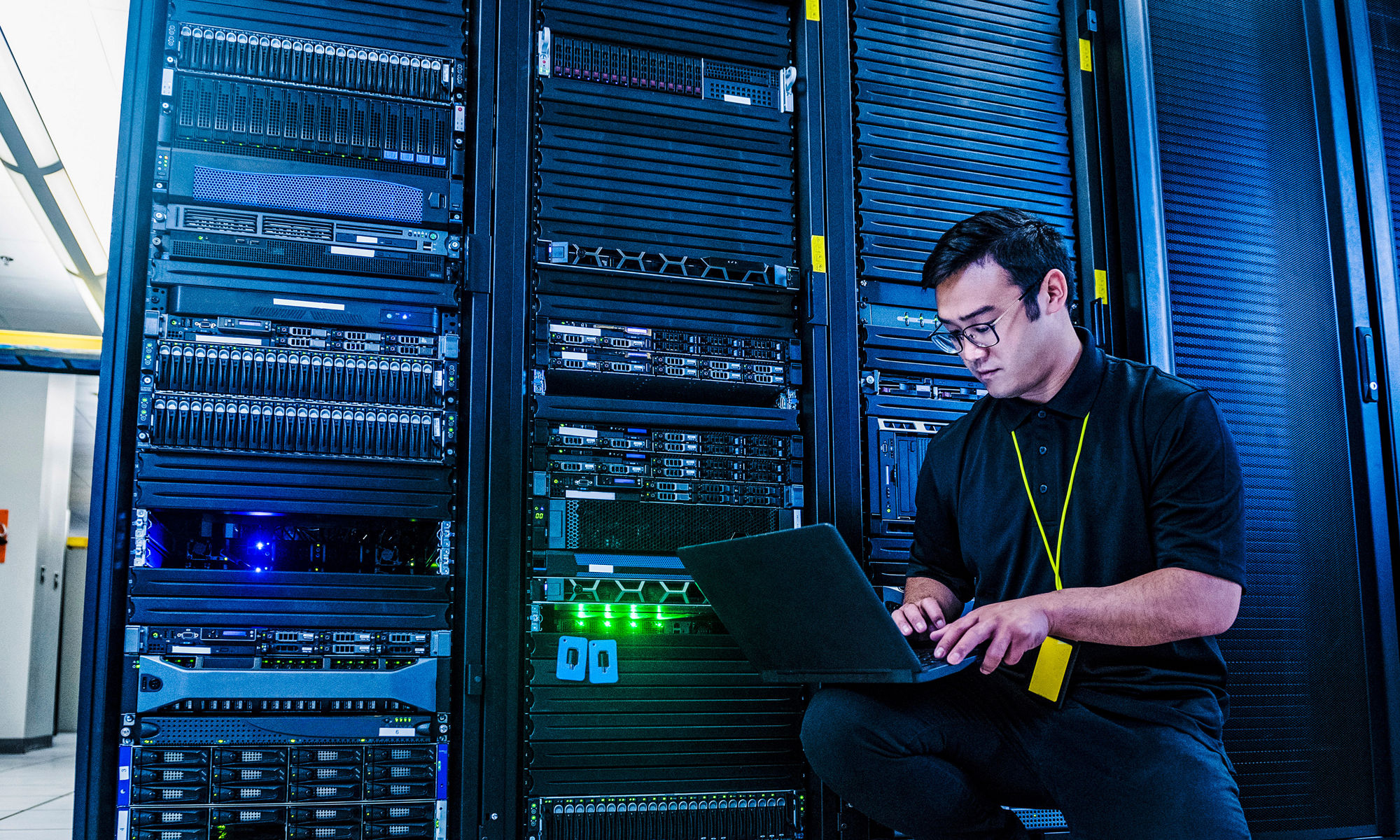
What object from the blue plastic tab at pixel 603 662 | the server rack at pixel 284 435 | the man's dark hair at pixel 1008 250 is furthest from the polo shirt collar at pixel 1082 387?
the server rack at pixel 284 435

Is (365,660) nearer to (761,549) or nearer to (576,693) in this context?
(576,693)

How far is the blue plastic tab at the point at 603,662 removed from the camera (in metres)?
2.19

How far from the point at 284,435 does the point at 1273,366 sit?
2.45 metres

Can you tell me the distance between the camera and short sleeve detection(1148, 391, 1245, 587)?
161 cm

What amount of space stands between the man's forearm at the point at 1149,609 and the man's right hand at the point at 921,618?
8.4 inches

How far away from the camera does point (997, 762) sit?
1735mm

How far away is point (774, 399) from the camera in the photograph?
8.35ft

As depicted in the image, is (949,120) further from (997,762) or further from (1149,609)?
(997,762)

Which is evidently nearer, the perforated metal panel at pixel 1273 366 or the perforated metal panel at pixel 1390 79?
the perforated metal panel at pixel 1273 366

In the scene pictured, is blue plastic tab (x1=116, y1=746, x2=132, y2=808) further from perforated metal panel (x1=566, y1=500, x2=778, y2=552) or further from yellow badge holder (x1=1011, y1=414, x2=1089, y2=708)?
yellow badge holder (x1=1011, y1=414, x2=1089, y2=708)

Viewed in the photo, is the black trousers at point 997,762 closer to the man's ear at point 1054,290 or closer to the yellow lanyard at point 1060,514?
the yellow lanyard at point 1060,514

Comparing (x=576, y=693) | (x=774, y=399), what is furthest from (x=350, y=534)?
(x=774, y=399)

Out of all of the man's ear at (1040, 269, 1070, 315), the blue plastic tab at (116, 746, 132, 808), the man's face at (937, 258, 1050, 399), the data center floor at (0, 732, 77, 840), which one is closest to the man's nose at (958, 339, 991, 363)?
the man's face at (937, 258, 1050, 399)

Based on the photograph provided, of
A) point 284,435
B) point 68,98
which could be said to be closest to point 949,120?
point 284,435
